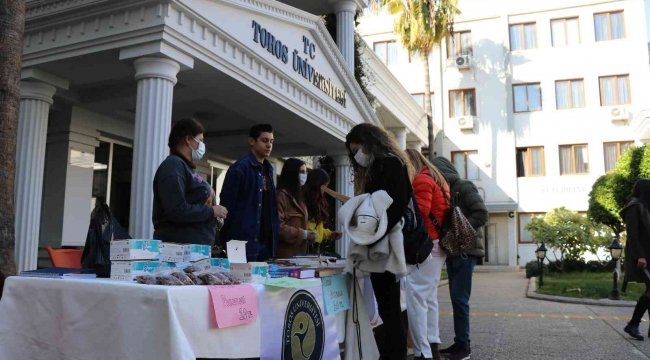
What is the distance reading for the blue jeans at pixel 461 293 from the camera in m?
4.79

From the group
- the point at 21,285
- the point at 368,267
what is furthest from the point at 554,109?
the point at 21,285

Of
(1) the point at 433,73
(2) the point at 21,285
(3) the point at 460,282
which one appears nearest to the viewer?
(2) the point at 21,285

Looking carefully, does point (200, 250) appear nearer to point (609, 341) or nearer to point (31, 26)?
point (31, 26)

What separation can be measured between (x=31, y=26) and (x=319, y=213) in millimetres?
4152

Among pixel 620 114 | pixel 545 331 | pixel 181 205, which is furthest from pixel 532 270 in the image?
pixel 181 205

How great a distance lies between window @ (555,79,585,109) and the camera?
80.4 ft

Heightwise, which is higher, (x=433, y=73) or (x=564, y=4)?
(x=564, y=4)

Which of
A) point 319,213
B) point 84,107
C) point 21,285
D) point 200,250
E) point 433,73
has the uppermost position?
point 433,73

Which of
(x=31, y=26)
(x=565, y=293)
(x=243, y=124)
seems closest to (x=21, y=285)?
(x=31, y=26)

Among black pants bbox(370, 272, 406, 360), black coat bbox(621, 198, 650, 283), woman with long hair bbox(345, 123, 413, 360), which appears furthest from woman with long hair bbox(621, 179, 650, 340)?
black pants bbox(370, 272, 406, 360)

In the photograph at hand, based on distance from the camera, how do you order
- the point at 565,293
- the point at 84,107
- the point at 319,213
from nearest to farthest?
the point at 319,213 → the point at 84,107 → the point at 565,293

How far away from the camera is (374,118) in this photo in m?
11.8

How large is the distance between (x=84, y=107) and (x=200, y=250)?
21.4 ft

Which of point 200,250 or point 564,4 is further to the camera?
point 564,4
